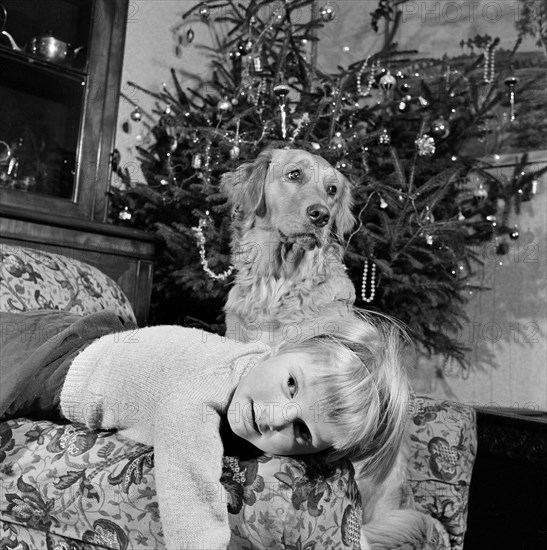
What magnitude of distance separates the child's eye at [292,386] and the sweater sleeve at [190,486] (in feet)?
0.41

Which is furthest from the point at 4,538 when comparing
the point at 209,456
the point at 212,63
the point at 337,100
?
the point at 212,63

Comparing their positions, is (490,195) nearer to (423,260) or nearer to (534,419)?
(423,260)

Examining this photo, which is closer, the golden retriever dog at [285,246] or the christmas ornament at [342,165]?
the golden retriever dog at [285,246]

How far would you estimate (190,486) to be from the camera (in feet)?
3.10

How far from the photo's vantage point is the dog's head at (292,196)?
6.66ft

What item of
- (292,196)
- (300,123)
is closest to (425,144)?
(300,123)

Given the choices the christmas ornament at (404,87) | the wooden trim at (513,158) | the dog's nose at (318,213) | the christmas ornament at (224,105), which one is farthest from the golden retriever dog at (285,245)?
the wooden trim at (513,158)

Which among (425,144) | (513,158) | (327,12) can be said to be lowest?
(425,144)

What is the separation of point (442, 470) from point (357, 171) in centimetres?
129

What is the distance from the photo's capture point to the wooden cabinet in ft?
8.59

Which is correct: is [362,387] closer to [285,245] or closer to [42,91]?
[285,245]

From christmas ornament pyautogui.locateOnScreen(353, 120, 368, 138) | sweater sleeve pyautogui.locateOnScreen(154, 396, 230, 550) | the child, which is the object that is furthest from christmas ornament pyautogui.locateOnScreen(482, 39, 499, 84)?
sweater sleeve pyautogui.locateOnScreen(154, 396, 230, 550)

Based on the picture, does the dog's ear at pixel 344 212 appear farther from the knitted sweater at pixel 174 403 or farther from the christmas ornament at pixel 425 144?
the knitted sweater at pixel 174 403

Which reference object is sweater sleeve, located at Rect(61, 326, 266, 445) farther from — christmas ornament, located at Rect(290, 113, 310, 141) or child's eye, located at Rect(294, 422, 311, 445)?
christmas ornament, located at Rect(290, 113, 310, 141)
